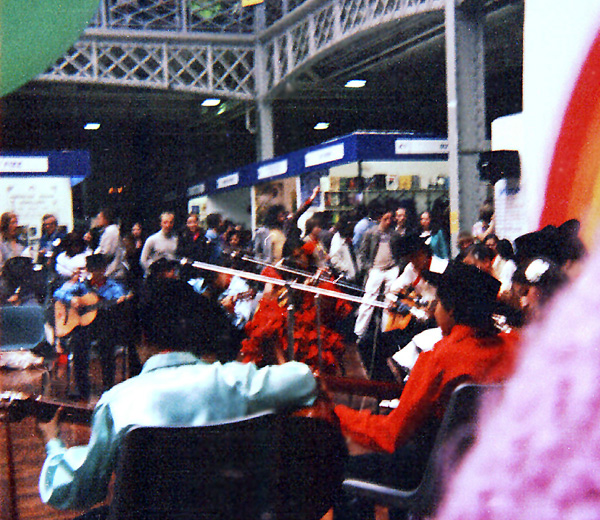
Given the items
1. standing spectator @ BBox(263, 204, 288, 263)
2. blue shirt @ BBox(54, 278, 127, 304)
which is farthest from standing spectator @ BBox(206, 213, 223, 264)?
blue shirt @ BBox(54, 278, 127, 304)

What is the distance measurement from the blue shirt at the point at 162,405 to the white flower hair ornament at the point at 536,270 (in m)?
0.44

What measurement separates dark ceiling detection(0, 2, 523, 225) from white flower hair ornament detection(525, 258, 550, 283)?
30 cm

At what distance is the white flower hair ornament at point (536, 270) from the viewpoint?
47.2 inches

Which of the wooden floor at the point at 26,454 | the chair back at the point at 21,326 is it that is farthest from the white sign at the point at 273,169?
the chair back at the point at 21,326

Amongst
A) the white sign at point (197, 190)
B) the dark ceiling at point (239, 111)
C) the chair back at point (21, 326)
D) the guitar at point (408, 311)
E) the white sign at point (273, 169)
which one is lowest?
the chair back at point (21, 326)

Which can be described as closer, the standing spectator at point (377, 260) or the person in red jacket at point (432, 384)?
the person in red jacket at point (432, 384)

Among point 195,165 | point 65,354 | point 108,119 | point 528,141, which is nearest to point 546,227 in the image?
point 528,141

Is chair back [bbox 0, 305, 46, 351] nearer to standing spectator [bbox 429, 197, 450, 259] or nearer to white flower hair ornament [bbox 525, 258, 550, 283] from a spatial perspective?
standing spectator [bbox 429, 197, 450, 259]

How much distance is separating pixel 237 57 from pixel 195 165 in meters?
0.24

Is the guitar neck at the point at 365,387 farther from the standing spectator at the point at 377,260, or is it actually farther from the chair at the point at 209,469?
the chair at the point at 209,469

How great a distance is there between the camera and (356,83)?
1401mm

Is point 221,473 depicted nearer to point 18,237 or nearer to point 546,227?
point 546,227

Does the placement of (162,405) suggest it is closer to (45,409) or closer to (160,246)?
(45,409)

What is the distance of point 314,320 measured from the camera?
2.21 metres
